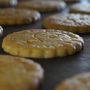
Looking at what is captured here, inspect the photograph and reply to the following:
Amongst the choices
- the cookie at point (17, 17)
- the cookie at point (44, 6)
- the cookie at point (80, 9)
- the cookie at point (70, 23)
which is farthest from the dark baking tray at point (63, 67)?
the cookie at point (44, 6)

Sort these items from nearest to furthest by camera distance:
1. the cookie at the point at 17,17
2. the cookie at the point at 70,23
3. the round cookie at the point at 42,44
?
1. the round cookie at the point at 42,44
2. the cookie at the point at 70,23
3. the cookie at the point at 17,17

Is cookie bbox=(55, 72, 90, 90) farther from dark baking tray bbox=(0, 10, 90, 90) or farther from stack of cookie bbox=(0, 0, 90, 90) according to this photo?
dark baking tray bbox=(0, 10, 90, 90)

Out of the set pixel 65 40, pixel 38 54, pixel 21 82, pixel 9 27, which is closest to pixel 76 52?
pixel 65 40

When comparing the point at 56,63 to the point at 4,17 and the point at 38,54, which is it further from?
the point at 4,17

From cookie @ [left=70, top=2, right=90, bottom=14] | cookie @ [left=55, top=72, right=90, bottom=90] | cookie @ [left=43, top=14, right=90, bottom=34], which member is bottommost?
cookie @ [left=70, top=2, right=90, bottom=14]

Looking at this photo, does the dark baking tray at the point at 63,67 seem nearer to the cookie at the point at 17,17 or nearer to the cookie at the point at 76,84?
the cookie at the point at 76,84

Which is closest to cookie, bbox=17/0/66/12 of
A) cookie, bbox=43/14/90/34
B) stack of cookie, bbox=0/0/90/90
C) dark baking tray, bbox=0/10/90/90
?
stack of cookie, bbox=0/0/90/90

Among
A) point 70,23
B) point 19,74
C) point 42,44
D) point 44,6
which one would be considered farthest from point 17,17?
point 19,74

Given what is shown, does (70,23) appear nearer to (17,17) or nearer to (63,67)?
(17,17)
